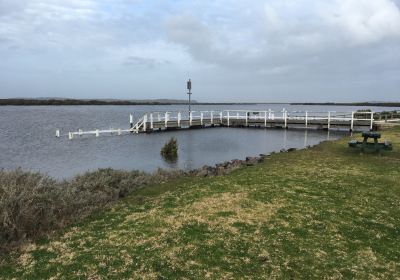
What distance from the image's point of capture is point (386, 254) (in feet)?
18.1

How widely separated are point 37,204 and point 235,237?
3.75 metres

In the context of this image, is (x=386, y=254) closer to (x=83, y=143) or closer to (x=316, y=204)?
(x=316, y=204)

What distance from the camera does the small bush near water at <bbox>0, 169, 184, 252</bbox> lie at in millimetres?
6199

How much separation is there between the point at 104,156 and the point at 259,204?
1661 cm

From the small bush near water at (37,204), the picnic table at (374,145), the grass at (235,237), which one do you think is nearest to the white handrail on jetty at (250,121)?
the picnic table at (374,145)

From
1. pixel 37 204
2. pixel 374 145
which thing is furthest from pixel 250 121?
pixel 37 204

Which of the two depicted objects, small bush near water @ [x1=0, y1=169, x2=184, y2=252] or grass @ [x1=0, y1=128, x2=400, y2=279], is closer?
grass @ [x1=0, y1=128, x2=400, y2=279]

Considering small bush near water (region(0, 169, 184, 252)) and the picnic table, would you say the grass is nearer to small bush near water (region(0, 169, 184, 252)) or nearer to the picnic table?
small bush near water (region(0, 169, 184, 252))

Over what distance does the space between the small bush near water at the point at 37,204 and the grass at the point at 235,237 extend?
0.38m

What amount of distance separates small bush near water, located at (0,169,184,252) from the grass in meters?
0.38

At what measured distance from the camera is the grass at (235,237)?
506 cm

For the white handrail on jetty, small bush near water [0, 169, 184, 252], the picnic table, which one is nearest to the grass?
small bush near water [0, 169, 184, 252]

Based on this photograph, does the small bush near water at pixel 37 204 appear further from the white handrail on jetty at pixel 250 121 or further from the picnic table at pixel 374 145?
the white handrail on jetty at pixel 250 121

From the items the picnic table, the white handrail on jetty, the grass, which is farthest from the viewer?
the white handrail on jetty
